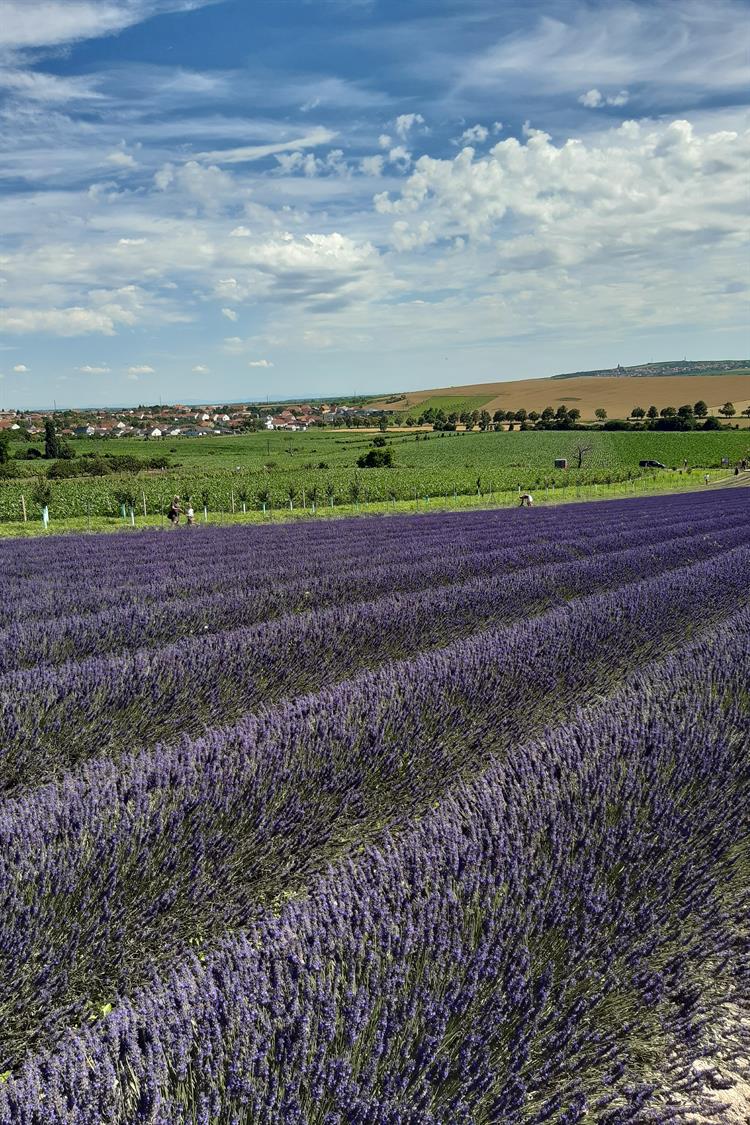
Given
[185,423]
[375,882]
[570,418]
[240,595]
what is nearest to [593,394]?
[570,418]

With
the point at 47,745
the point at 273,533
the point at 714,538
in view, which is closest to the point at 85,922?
the point at 47,745

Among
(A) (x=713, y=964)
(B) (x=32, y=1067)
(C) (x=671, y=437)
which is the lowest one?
(A) (x=713, y=964)

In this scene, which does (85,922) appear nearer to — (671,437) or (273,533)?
(273,533)

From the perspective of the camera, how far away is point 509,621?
7254 mm

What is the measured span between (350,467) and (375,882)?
5263 cm

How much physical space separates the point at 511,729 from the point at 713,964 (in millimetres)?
2055

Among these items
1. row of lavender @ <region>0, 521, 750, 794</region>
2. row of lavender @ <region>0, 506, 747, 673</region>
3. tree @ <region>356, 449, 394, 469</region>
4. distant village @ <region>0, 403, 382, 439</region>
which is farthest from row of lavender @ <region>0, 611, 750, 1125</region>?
distant village @ <region>0, 403, 382, 439</region>

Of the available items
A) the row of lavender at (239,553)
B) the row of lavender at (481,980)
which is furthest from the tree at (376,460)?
the row of lavender at (481,980)

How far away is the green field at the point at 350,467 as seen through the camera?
31.4m

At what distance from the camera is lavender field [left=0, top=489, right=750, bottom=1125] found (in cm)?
160

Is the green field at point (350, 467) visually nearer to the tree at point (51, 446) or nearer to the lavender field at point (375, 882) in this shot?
the tree at point (51, 446)

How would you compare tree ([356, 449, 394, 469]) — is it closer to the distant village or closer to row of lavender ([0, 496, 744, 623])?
row of lavender ([0, 496, 744, 623])

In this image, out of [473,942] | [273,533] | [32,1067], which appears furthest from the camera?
[273,533]

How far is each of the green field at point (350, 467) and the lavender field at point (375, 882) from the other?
2246cm
